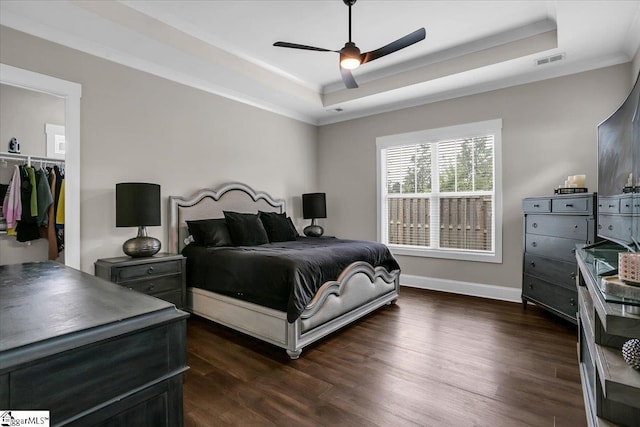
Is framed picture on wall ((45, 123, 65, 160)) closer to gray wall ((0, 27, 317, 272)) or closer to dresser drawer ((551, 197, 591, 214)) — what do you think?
gray wall ((0, 27, 317, 272))

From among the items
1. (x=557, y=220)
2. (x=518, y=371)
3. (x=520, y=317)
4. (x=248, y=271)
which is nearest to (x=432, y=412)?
(x=518, y=371)

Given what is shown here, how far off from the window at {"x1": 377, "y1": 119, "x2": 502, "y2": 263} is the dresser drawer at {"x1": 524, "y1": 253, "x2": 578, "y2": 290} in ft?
2.00

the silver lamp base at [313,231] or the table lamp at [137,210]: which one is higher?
the table lamp at [137,210]

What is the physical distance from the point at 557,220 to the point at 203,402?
3519 mm

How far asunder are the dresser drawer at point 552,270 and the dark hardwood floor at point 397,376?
1.52 feet

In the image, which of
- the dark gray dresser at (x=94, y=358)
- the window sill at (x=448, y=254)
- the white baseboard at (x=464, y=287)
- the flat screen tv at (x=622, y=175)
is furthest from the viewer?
the window sill at (x=448, y=254)

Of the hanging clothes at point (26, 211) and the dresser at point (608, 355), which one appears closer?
the dresser at point (608, 355)

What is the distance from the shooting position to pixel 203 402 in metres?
1.99

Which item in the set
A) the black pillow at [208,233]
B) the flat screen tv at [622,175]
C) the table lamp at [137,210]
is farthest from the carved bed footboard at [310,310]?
the flat screen tv at [622,175]

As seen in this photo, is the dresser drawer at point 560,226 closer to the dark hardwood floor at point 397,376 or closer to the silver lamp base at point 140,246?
the dark hardwood floor at point 397,376

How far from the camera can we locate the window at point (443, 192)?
4.26 meters

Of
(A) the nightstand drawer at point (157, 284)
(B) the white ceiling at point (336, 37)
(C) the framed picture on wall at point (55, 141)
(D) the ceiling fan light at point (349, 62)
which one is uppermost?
(B) the white ceiling at point (336, 37)

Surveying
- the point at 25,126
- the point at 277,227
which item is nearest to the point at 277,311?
the point at 277,227

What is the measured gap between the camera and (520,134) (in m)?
3.99
